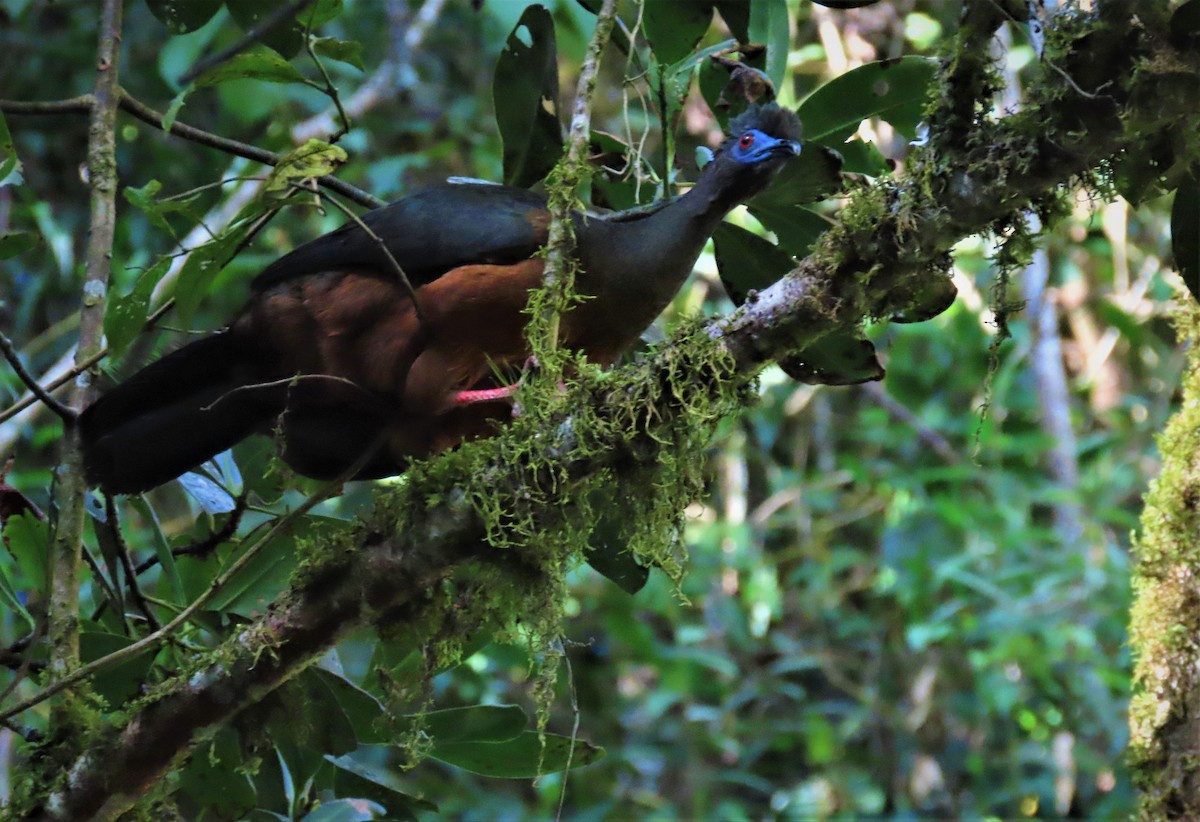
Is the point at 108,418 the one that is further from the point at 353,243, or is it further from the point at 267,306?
the point at 353,243

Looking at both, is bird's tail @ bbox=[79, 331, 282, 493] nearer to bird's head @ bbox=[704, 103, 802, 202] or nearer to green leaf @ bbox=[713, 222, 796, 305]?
green leaf @ bbox=[713, 222, 796, 305]

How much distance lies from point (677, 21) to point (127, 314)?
1.24 m

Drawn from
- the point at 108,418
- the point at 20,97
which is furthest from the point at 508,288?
the point at 20,97

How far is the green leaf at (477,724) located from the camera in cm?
228

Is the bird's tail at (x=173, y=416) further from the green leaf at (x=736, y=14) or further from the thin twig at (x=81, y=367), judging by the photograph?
the green leaf at (x=736, y=14)

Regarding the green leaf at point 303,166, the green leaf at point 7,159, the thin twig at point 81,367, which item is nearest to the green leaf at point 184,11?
the green leaf at point 7,159

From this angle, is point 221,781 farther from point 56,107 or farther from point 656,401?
point 56,107

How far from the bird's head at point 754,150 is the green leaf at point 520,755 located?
1.25 m

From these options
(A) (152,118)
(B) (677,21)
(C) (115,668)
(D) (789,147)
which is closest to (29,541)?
(C) (115,668)

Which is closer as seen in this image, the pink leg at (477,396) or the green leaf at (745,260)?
the green leaf at (745,260)

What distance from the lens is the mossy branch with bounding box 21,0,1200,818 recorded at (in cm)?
160

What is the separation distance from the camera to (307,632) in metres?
1.98

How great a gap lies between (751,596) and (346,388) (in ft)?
10.6

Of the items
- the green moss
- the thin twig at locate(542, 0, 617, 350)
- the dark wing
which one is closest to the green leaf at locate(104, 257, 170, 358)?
the thin twig at locate(542, 0, 617, 350)
